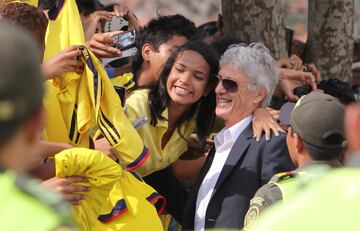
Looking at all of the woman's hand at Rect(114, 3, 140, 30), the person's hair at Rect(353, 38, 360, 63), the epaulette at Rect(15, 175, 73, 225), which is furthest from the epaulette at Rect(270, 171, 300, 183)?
the person's hair at Rect(353, 38, 360, 63)

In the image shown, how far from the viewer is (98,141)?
172 inches

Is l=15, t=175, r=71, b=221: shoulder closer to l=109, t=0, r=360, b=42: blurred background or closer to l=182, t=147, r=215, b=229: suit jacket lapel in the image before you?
l=182, t=147, r=215, b=229: suit jacket lapel

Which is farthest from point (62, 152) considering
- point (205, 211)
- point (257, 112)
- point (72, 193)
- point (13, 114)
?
point (13, 114)

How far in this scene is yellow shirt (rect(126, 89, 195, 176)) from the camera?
4.68 meters

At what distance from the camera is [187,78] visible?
4773 millimetres

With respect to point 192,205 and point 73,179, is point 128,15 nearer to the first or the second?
point 192,205

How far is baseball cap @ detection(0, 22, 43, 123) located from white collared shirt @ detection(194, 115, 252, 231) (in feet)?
8.80

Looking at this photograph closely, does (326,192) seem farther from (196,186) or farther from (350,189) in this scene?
(196,186)

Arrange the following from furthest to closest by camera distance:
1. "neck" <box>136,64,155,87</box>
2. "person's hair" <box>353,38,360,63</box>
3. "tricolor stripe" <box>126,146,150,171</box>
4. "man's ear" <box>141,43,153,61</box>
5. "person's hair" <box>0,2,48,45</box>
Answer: "person's hair" <box>353,38,360,63</box>, "man's ear" <box>141,43,153,61</box>, "neck" <box>136,64,155,87</box>, "tricolor stripe" <box>126,146,150,171</box>, "person's hair" <box>0,2,48,45</box>

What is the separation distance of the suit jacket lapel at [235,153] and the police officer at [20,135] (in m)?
2.59

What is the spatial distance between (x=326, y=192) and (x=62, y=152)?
2122 mm

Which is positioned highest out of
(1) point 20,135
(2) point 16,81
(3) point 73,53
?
(2) point 16,81

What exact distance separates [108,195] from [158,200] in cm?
48

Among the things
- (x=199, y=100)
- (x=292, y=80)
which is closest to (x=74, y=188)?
(x=199, y=100)
